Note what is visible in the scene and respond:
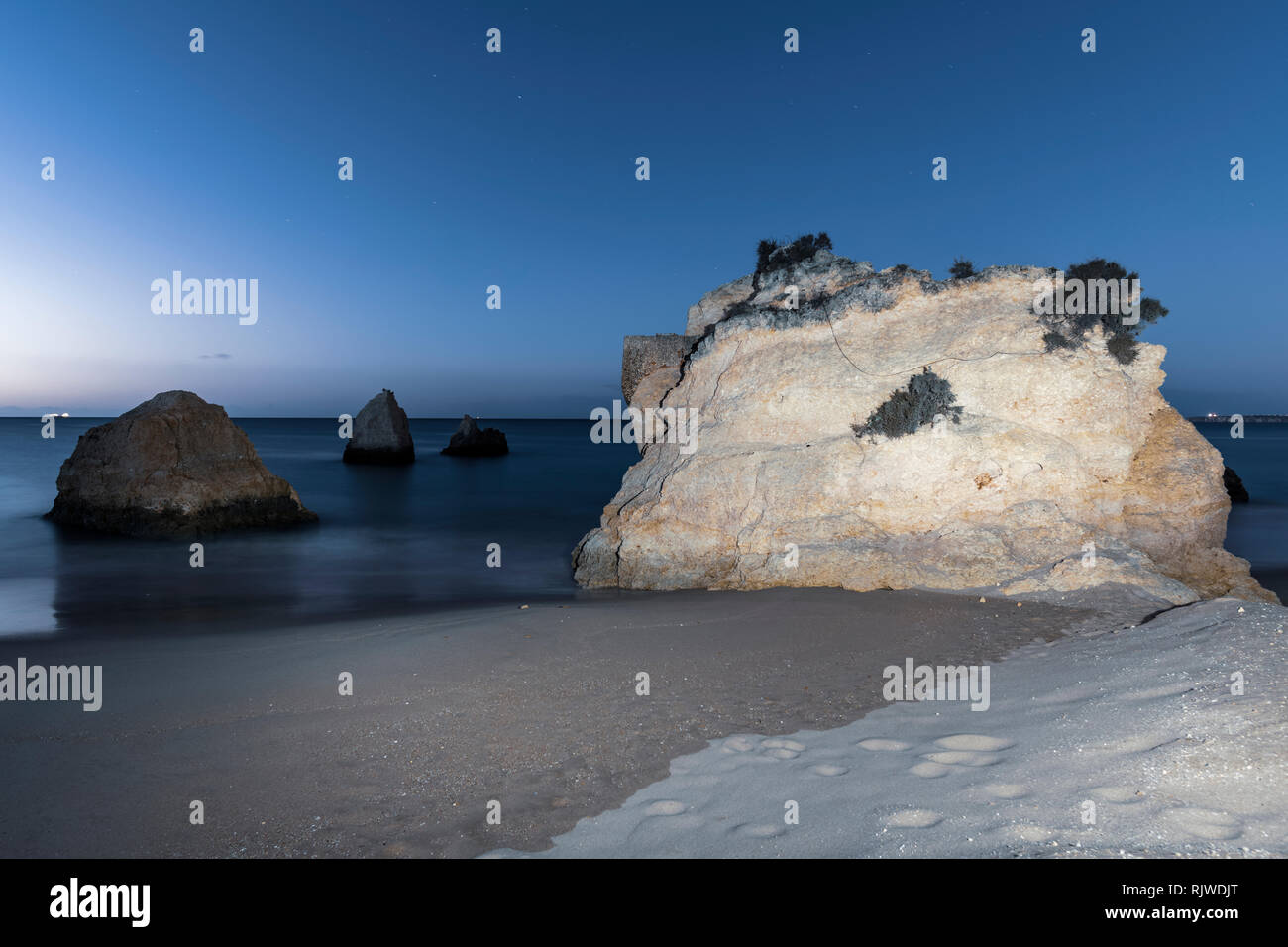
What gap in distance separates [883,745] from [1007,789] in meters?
0.94

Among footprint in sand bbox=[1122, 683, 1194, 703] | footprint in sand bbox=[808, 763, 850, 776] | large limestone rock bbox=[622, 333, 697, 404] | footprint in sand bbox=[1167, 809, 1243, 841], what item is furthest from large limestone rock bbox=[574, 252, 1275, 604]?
footprint in sand bbox=[1167, 809, 1243, 841]

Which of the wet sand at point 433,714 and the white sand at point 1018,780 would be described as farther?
the wet sand at point 433,714

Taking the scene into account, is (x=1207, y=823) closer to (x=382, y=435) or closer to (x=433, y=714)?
(x=433, y=714)

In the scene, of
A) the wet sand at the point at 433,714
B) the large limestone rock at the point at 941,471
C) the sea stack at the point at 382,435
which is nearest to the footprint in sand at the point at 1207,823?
the wet sand at the point at 433,714

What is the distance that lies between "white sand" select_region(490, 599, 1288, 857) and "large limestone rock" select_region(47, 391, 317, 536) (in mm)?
17215

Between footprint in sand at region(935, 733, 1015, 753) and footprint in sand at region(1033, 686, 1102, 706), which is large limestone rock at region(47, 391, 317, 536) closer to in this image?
footprint in sand at region(935, 733, 1015, 753)

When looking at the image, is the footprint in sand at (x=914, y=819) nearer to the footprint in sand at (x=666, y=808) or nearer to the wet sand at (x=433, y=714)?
the footprint in sand at (x=666, y=808)

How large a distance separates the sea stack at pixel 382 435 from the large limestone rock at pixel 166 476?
2312cm

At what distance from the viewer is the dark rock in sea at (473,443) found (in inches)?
2057

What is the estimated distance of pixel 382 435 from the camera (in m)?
42.4
